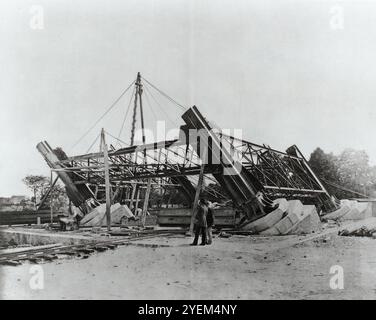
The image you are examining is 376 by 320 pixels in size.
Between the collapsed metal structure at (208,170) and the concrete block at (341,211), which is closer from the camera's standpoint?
the collapsed metal structure at (208,170)

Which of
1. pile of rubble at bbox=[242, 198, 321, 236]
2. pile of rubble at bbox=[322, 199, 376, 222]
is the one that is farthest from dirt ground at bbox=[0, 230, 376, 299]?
pile of rubble at bbox=[322, 199, 376, 222]

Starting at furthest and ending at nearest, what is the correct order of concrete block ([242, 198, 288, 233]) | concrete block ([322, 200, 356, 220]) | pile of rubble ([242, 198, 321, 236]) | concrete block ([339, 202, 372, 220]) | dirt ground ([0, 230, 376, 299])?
concrete block ([339, 202, 372, 220]) < concrete block ([322, 200, 356, 220]) < concrete block ([242, 198, 288, 233]) < pile of rubble ([242, 198, 321, 236]) < dirt ground ([0, 230, 376, 299])

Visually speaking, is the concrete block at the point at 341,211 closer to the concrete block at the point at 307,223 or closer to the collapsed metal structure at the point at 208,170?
the collapsed metal structure at the point at 208,170

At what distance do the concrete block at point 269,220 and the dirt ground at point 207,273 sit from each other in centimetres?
298

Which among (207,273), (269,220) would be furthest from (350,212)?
(207,273)

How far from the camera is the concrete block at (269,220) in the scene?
552 inches

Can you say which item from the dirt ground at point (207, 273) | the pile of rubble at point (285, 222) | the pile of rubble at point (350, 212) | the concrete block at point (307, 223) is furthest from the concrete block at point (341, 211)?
the dirt ground at point (207, 273)

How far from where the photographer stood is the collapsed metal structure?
48.6 feet

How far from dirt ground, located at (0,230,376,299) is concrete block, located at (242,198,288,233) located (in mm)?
2977

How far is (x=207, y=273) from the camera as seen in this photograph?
24.5ft

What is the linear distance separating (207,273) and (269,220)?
7.13 meters

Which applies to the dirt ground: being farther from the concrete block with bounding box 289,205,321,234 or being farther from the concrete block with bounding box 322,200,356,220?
the concrete block with bounding box 322,200,356,220

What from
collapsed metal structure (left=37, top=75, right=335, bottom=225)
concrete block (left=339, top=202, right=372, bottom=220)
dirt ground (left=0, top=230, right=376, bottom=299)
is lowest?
concrete block (left=339, top=202, right=372, bottom=220)

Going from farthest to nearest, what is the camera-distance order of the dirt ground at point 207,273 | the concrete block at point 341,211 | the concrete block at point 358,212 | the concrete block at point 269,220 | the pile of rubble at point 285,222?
the concrete block at point 358,212
the concrete block at point 341,211
the concrete block at point 269,220
the pile of rubble at point 285,222
the dirt ground at point 207,273
